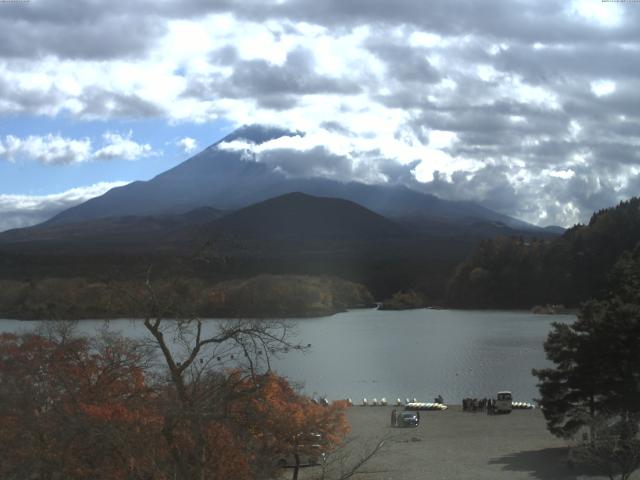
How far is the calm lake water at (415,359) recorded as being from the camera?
27547 mm

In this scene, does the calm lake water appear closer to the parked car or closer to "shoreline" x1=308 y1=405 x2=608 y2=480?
the parked car

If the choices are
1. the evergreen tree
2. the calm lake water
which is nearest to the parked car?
the calm lake water

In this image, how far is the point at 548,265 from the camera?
78.7m

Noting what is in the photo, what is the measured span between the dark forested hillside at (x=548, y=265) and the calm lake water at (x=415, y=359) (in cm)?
1675

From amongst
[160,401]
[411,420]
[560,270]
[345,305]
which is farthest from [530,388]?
[345,305]

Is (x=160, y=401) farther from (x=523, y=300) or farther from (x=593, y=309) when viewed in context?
(x=523, y=300)

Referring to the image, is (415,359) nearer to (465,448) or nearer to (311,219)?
(465,448)

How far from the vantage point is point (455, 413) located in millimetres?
21938

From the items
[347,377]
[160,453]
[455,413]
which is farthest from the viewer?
[347,377]

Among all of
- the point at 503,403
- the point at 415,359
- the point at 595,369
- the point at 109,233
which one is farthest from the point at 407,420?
the point at 109,233

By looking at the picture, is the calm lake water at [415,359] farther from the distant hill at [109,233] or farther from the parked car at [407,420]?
the distant hill at [109,233]

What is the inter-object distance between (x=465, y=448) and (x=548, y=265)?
65.5 meters

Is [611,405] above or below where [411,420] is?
above

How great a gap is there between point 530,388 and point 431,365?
7419 mm
